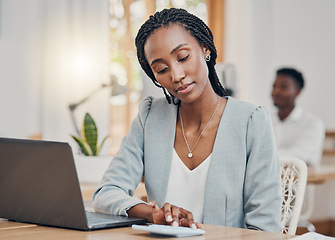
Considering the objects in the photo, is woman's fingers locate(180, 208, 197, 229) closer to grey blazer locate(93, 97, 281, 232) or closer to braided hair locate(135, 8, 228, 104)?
grey blazer locate(93, 97, 281, 232)

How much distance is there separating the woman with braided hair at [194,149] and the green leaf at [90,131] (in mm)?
725

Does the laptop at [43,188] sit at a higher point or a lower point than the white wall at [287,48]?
lower

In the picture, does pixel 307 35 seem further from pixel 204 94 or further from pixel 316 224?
pixel 204 94

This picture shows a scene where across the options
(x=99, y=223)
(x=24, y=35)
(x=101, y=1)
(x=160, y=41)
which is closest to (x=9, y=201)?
(x=99, y=223)

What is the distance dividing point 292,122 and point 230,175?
10.6ft

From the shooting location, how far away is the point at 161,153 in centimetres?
166

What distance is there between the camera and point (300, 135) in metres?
4.55

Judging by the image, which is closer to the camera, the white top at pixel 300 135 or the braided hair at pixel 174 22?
the braided hair at pixel 174 22

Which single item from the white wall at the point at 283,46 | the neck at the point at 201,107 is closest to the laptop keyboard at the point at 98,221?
the neck at the point at 201,107

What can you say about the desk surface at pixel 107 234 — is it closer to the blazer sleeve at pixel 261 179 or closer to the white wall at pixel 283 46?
the blazer sleeve at pixel 261 179

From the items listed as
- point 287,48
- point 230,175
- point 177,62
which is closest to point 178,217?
point 230,175

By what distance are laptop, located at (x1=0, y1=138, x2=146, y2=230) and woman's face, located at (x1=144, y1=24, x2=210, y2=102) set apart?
374mm

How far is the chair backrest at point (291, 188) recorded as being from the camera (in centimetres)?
171

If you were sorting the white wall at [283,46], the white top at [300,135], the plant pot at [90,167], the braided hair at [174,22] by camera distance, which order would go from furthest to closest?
the white wall at [283,46]
the white top at [300,135]
the plant pot at [90,167]
the braided hair at [174,22]
